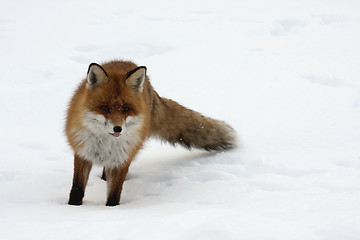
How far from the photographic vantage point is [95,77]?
13.5ft

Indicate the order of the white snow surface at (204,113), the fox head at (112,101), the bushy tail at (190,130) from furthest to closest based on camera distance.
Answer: the bushy tail at (190,130) < the fox head at (112,101) < the white snow surface at (204,113)

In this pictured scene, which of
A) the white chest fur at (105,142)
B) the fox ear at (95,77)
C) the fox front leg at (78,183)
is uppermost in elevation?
the fox ear at (95,77)

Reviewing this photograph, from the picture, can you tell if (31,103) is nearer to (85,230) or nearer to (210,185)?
(210,185)

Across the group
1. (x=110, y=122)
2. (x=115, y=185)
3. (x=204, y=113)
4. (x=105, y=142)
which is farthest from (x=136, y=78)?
(x=204, y=113)

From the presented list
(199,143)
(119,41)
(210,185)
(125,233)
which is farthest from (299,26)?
(125,233)

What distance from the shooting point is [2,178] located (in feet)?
15.9

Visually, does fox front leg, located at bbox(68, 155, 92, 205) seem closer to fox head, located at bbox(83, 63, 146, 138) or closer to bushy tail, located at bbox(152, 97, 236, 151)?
fox head, located at bbox(83, 63, 146, 138)

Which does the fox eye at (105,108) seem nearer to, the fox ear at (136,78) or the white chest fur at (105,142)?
the white chest fur at (105,142)

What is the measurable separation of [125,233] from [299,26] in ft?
26.1

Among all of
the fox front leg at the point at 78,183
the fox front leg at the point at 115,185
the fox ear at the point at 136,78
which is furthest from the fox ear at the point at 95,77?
the fox front leg at the point at 115,185

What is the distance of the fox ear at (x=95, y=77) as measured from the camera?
4.07m

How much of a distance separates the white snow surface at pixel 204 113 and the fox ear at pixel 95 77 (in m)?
1.07

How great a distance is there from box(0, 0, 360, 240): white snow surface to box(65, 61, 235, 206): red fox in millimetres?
343

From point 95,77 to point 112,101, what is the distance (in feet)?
0.88
